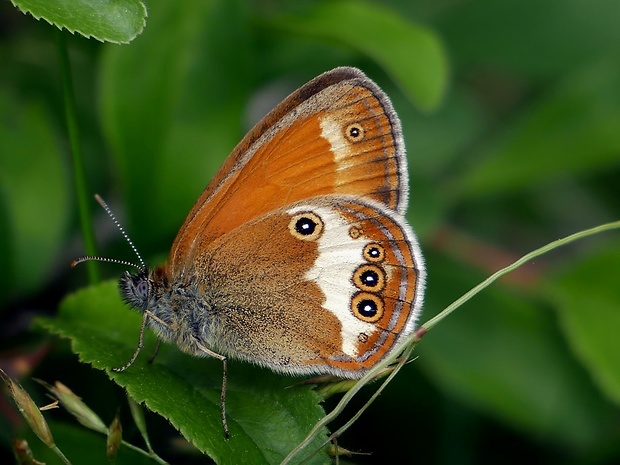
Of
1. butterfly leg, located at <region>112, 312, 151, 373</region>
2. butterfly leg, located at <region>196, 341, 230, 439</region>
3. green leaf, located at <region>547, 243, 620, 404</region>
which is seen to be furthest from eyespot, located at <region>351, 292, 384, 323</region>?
green leaf, located at <region>547, 243, 620, 404</region>

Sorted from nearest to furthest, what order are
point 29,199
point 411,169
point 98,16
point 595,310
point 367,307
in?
point 98,16, point 367,307, point 29,199, point 595,310, point 411,169

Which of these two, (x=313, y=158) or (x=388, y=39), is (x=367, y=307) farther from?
(x=388, y=39)

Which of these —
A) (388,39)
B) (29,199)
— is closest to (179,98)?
(29,199)

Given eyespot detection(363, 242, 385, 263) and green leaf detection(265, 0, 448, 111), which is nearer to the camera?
eyespot detection(363, 242, 385, 263)

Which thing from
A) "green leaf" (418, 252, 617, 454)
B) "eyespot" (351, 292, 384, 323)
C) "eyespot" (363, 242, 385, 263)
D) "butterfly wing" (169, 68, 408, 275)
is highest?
"butterfly wing" (169, 68, 408, 275)

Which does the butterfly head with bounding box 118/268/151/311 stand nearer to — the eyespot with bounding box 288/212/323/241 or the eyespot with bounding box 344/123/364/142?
the eyespot with bounding box 288/212/323/241
